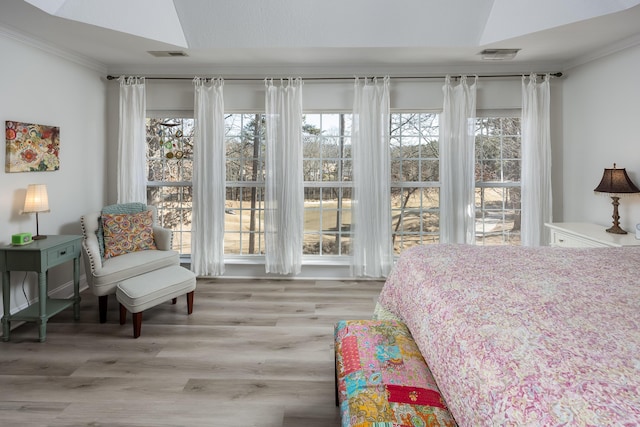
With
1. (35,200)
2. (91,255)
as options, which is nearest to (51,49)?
(35,200)

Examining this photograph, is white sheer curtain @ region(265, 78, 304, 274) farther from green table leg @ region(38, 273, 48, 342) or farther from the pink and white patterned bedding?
the pink and white patterned bedding

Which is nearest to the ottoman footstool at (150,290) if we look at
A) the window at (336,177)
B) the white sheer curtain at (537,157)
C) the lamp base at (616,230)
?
the window at (336,177)

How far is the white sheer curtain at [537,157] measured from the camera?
4.08m

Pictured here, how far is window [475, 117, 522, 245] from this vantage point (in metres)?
4.39

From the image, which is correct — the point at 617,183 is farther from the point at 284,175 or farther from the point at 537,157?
the point at 284,175

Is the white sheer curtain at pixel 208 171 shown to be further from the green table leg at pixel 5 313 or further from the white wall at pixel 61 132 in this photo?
the green table leg at pixel 5 313

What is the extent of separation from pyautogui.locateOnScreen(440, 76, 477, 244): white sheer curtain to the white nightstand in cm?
82

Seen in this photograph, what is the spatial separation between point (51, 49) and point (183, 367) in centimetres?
325

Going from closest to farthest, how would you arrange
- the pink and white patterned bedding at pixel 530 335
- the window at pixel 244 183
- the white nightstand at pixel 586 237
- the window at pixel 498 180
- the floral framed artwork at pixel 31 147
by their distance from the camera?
the pink and white patterned bedding at pixel 530 335, the white nightstand at pixel 586 237, the floral framed artwork at pixel 31 147, the window at pixel 498 180, the window at pixel 244 183

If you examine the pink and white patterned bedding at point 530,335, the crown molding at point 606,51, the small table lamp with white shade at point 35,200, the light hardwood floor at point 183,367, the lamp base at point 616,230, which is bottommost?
the light hardwood floor at point 183,367

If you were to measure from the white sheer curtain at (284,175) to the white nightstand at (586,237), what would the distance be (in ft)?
8.66

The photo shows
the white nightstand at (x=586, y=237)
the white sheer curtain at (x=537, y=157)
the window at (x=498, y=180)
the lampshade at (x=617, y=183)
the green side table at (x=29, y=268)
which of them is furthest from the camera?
the window at (x=498, y=180)

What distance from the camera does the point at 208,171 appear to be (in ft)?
14.0

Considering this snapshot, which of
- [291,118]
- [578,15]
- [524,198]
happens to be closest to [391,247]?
[524,198]
